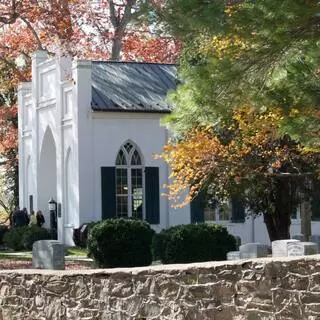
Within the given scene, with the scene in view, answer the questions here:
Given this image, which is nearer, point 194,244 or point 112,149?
point 194,244

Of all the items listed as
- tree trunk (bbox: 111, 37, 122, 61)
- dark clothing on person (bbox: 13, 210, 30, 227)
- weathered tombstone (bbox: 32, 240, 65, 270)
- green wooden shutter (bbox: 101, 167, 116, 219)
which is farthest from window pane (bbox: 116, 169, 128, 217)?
weathered tombstone (bbox: 32, 240, 65, 270)

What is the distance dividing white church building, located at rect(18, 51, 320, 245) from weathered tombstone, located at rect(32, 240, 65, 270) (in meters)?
12.5

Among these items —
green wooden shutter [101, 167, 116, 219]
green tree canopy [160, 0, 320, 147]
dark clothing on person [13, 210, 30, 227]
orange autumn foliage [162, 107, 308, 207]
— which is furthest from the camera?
dark clothing on person [13, 210, 30, 227]

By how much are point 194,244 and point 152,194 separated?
37.2ft

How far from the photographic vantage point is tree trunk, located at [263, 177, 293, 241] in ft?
74.6

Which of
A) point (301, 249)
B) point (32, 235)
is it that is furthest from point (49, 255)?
point (32, 235)

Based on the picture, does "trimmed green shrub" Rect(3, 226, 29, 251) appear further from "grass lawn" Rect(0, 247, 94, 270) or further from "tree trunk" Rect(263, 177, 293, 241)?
"tree trunk" Rect(263, 177, 293, 241)

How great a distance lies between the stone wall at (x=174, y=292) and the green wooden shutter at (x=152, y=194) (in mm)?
19991

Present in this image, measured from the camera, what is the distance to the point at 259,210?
23.5m

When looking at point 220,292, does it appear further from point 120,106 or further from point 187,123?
point 120,106

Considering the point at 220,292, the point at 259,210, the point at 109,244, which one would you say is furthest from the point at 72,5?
the point at 220,292

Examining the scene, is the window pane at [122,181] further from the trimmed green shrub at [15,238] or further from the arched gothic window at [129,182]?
the trimmed green shrub at [15,238]

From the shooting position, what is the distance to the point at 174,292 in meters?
8.66

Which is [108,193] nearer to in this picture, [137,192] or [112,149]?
[137,192]
